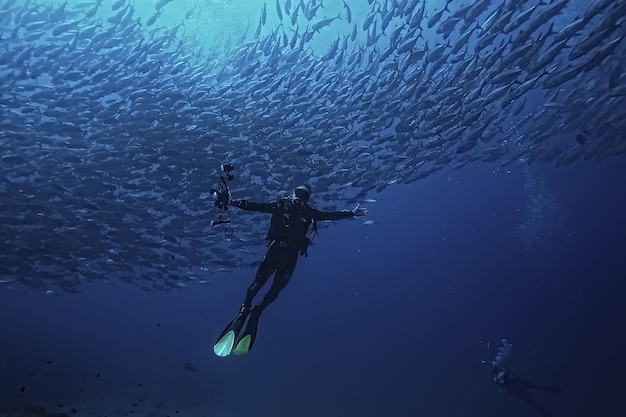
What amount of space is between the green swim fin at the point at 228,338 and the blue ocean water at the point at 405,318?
24.5 ft

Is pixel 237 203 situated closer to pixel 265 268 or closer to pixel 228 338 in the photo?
pixel 265 268

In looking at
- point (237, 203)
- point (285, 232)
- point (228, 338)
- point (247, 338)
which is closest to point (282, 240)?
point (285, 232)

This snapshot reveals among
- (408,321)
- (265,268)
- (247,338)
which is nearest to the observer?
(247,338)

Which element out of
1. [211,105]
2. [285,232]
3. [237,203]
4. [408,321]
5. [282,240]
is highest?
[211,105]

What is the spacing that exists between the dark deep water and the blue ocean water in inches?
11.5

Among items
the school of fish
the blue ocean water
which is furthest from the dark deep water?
the school of fish

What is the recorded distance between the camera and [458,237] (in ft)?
212

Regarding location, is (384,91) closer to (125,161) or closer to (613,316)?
(125,161)

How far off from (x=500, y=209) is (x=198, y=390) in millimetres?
46039

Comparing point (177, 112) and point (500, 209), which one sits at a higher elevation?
point (500, 209)

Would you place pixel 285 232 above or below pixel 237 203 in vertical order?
below

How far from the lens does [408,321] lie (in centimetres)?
8156

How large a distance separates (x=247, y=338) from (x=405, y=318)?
8073 centimetres

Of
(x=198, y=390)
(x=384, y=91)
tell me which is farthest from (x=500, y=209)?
(x=384, y=91)
